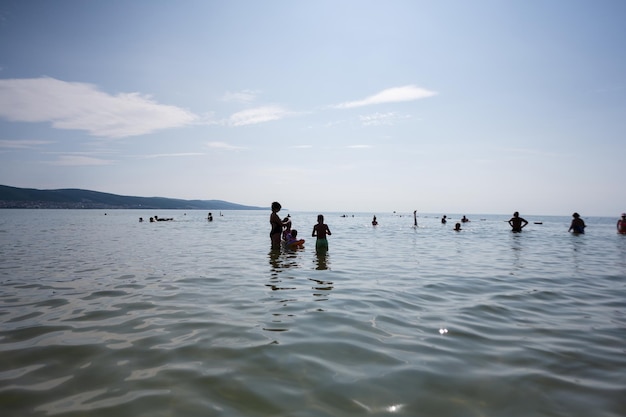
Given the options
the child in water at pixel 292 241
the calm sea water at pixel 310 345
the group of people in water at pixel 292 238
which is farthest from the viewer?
the child in water at pixel 292 241

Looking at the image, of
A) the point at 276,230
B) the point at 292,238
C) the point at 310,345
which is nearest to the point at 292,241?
the point at 292,238

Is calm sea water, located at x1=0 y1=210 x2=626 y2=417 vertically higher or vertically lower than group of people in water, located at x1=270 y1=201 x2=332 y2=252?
lower

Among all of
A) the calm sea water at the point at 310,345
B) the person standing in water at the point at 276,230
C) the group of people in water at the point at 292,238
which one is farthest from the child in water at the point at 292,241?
the calm sea water at the point at 310,345

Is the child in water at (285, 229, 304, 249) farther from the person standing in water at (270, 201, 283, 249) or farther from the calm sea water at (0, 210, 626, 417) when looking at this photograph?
the calm sea water at (0, 210, 626, 417)

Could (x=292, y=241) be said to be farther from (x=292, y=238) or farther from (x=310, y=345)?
(x=310, y=345)

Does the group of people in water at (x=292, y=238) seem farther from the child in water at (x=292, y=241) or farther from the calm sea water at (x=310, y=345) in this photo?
the calm sea water at (x=310, y=345)

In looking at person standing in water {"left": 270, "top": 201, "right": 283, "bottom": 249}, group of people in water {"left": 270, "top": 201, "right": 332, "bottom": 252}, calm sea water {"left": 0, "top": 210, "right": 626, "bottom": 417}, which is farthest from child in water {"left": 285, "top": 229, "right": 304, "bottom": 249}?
calm sea water {"left": 0, "top": 210, "right": 626, "bottom": 417}

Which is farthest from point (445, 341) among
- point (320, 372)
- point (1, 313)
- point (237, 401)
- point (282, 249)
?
point (282, 249)

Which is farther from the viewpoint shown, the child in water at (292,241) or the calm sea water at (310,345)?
the child in water at (292,241)

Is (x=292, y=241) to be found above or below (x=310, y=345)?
above

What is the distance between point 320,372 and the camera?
432 cm

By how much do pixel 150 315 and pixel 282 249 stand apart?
12522mm

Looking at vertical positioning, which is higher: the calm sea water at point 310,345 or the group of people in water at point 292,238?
the group of people in water at point 292,238

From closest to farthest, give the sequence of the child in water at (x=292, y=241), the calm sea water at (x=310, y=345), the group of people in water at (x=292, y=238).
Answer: the calm sea water at (x=310, y=345) < the group of people in water at (x=292, y=238) < the child in water at (x=292, y=241)
